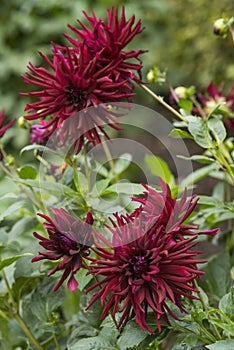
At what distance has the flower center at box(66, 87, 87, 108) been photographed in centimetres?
66

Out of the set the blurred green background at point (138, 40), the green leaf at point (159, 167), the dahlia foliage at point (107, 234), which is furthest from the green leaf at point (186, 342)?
the blurred green background at point (138, 40)

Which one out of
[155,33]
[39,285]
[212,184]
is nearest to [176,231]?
[39,285]

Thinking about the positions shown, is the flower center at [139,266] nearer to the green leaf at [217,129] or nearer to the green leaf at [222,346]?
the green leaf at [222,346]

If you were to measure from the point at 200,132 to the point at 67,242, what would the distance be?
0.26 meters

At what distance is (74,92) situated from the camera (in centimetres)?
66

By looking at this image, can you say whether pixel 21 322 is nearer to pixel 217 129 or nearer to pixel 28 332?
pixel 28 332

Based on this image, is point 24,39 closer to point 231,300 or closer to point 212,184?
point 212,184

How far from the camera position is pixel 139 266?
→ 21.1 inches

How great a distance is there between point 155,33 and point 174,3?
8.3 inches

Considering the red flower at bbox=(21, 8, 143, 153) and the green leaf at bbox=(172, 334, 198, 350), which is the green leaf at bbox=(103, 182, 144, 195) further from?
the green leaf at bbox=(172, 334, 198, 350)

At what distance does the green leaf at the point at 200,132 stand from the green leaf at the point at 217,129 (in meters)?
0.01

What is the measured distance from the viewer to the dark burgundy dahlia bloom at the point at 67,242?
56 centimetres

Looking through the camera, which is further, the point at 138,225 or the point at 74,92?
the point at 74,92

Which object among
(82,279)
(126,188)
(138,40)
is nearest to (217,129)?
(126,188)
